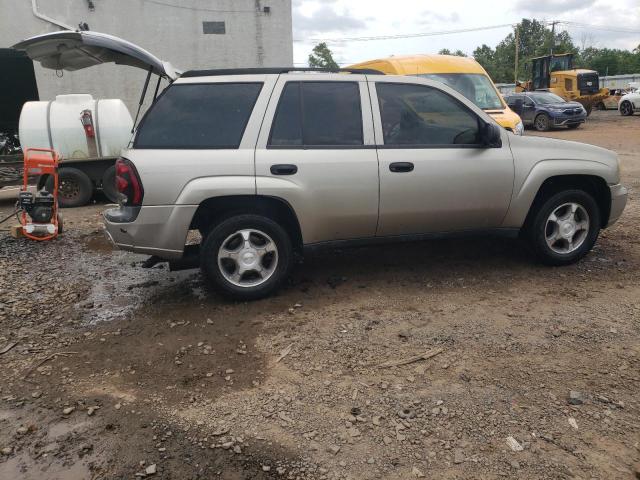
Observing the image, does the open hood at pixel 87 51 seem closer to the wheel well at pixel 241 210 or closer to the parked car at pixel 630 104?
the wheel well at pixel 241 210

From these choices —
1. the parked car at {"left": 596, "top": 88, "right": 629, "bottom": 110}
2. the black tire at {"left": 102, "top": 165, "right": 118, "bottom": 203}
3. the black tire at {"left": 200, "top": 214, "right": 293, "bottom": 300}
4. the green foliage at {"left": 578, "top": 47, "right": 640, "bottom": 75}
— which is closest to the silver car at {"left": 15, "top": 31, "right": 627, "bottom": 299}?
the black tire at {"left": 200, "top": 214, "right": 293, "bottom": 300}

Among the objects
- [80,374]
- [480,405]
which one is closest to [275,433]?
[480,405]

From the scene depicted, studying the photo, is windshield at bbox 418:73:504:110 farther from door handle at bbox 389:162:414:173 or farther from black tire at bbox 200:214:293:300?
black tire at bbox 200:214:293:300

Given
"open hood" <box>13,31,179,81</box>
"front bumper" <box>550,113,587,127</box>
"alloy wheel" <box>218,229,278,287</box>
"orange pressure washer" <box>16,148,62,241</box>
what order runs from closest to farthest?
1. "alloy wheel" <box>218,229,278,287</box>
2. "open hood" <box>13,31,179,81</box>
3. "orange pressure washer" <box>16,148,62,241</box>
4. "front bumper" <box>550,113,587,127</box>

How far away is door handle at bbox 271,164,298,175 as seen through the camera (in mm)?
4195

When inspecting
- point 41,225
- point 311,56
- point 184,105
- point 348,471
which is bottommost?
point 348,471

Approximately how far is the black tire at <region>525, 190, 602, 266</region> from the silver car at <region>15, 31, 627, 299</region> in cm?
4

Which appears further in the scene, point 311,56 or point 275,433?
point 311,56

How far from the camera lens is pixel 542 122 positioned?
20797 millimetres

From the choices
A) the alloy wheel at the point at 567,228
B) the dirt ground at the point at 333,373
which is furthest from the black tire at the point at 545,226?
the dirt ground at the point at 333,373

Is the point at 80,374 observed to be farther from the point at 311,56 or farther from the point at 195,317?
the point at 311,56

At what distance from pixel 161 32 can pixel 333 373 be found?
12.8 meters

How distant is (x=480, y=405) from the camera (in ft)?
9.62

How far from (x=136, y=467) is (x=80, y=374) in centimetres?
115
